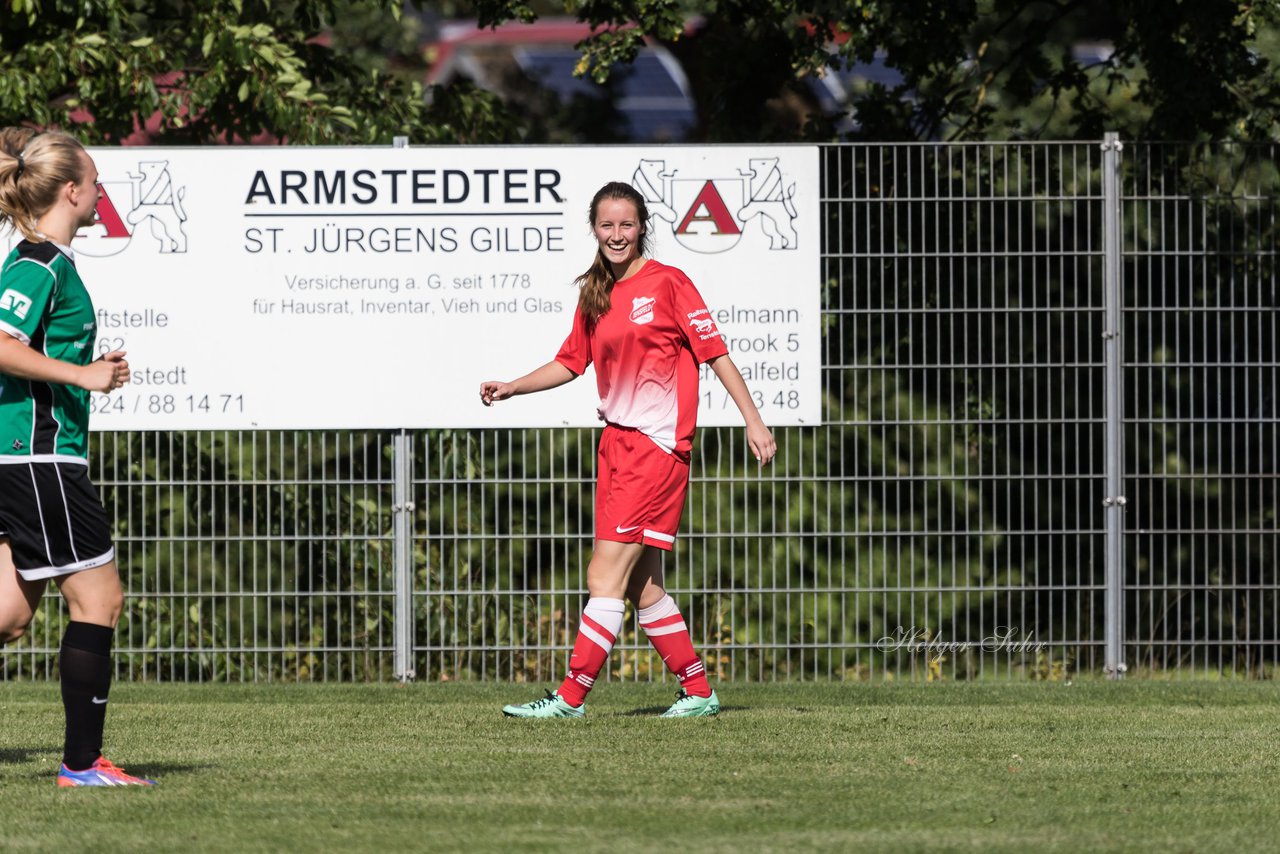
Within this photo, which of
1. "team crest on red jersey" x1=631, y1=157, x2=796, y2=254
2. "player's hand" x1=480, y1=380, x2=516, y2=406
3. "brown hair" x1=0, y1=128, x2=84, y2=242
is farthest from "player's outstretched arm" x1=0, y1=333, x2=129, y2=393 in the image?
"team crest on red jersey" x1=631, y1=157, x2=796, y2=254

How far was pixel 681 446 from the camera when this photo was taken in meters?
6.99

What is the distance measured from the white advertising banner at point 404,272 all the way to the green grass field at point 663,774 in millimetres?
1499

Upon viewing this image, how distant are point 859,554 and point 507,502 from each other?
1779 millimetres

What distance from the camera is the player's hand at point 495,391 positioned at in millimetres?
7141

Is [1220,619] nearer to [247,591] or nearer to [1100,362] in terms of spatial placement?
[1100,362]

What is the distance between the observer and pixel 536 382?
7250mm

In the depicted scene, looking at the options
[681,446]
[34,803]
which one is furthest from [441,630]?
[34,803]

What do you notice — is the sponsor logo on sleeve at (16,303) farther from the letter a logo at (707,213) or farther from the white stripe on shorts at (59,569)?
the letter a logo at (707,213)

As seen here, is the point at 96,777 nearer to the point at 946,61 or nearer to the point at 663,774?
the point at 663,774

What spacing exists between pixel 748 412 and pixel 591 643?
110 cm

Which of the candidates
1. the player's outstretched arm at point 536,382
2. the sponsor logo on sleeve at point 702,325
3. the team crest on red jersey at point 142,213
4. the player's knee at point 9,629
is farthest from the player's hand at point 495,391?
the team crest on red jersey at point 142,213

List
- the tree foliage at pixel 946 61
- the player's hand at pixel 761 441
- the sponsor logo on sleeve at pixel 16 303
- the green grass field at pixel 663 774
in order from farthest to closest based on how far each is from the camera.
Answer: the tree foliage at pixel 946 61
the player's hand at pixel 761 441
the sponsor logo on sleeve at pixel 16 303
the green grass field at pixel 663 774

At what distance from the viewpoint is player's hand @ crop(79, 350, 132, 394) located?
494 centimetres

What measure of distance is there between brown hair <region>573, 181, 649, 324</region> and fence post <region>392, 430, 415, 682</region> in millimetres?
2376
